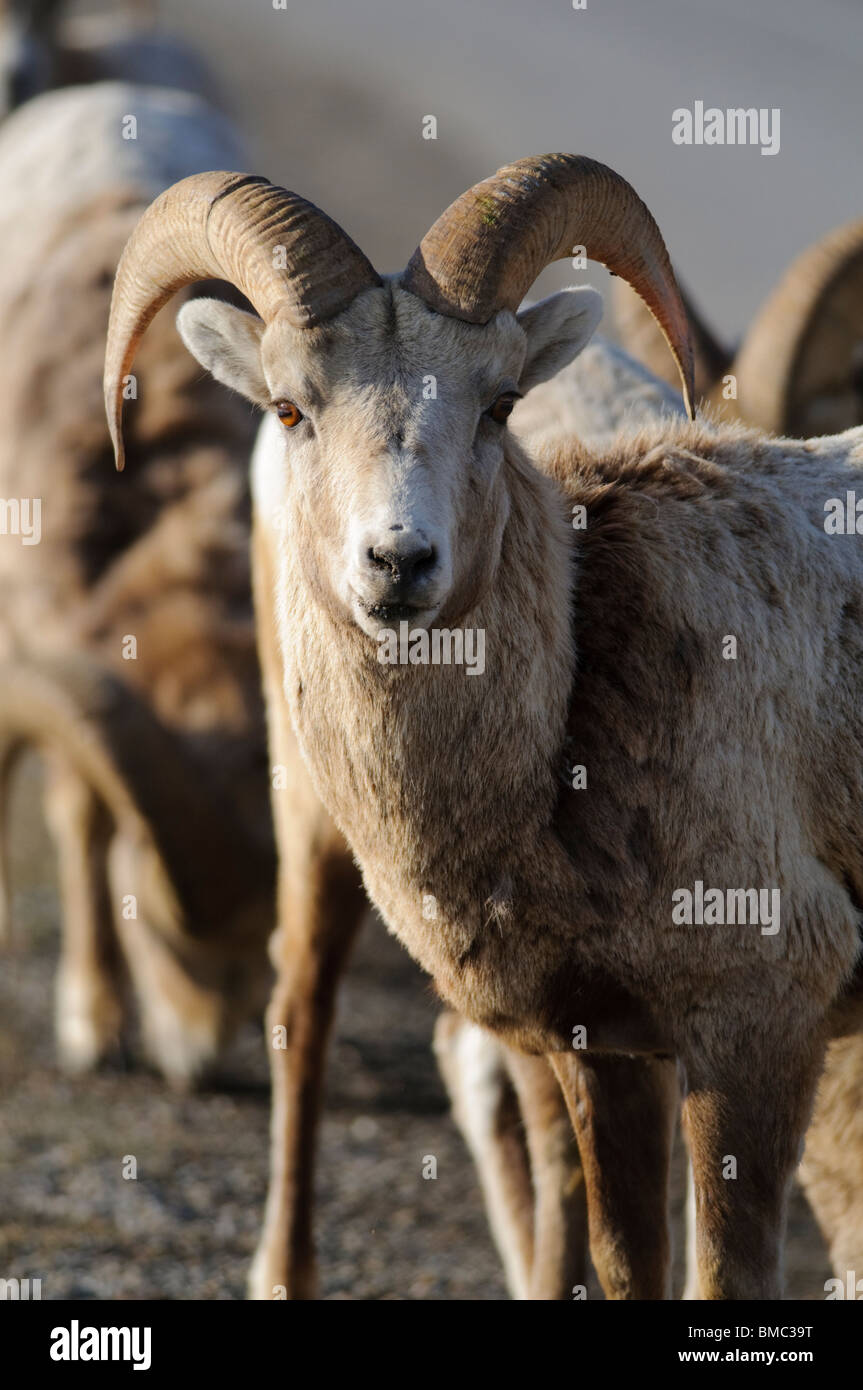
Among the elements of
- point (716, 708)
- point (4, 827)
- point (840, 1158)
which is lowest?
point (840, 1158)

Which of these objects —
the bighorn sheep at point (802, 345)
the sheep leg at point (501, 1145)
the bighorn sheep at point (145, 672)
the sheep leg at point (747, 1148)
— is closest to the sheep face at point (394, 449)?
the sheep leg at point (747, 1148)

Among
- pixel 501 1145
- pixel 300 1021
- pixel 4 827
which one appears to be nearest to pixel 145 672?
pixel 4 827

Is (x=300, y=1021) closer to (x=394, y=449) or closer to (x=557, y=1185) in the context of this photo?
(x=557, y=1185)

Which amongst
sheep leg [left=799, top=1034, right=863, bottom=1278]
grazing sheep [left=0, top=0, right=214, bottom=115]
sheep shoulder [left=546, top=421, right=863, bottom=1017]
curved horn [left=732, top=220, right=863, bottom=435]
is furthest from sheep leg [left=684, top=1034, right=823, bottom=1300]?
grazing sheep [left=0, top=0, right=214, bottom=115]

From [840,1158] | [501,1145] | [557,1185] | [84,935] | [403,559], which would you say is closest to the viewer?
[403,559]

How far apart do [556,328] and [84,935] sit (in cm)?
521

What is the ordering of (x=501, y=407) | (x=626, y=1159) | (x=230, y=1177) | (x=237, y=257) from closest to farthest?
(x=501, y=407)
(x=237, y=257)
(x=626, y=1159)
(x=230, y=1177)

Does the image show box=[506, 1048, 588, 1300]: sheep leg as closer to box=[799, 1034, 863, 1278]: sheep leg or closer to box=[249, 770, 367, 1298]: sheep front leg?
box=[799, 1034, 863, 1278]: sheep leg

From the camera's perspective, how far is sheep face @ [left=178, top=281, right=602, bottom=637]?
3.01m

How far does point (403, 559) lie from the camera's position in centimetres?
295

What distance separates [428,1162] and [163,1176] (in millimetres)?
1499

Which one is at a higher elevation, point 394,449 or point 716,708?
point 394,449

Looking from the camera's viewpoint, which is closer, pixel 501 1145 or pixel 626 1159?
pixel 626 1159
